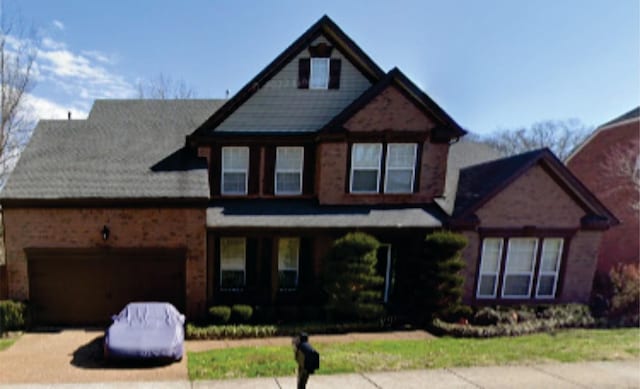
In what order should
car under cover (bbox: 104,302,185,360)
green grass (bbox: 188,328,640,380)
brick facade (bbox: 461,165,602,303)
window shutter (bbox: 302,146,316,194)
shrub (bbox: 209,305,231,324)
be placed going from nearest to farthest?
1. green grass (bbox: 188,328,640,380)
2. car under cover (bbox: 104,302,185,360)
3. shrub (bbox: 209,305,231,324)
4. brick facade (bbox: 461,165,602,303)
5. window shutter (bbox: 302,146,316,194)

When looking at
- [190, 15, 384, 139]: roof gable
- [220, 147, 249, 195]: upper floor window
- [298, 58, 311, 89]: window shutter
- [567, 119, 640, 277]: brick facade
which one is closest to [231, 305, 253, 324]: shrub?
[220, 147, 249, 195]: upper floor window

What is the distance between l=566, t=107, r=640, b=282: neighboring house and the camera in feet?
56.2

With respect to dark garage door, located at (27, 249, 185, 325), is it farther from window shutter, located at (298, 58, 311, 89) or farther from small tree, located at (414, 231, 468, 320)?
small tree, located at (414, 231, 468, 320)

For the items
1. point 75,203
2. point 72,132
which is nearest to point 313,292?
point 75,203

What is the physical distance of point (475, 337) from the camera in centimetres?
1005

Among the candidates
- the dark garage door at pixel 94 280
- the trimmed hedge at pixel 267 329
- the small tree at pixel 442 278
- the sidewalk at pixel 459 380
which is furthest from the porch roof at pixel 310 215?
the sidewalk at pixel 459 380

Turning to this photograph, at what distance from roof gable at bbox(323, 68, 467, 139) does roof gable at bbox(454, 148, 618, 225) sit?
2156 mm

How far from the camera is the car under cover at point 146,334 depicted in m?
7.14

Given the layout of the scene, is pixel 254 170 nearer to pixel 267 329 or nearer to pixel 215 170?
pixel 215 170

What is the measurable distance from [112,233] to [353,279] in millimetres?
7673

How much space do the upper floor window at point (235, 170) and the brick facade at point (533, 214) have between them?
331 inches

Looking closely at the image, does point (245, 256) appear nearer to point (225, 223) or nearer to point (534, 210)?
point (225, 223)

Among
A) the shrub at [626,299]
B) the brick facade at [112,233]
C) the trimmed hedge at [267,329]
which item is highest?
the brick facade at [112,233]

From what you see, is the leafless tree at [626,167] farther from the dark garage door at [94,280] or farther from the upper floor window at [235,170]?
the dark garage door at [94,280]
